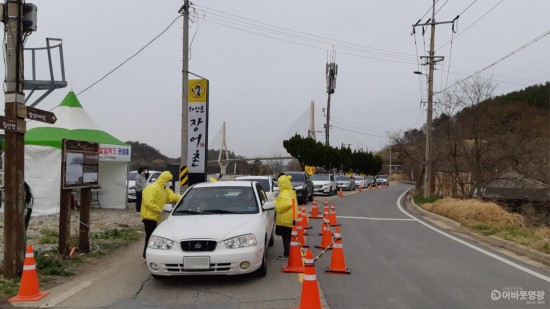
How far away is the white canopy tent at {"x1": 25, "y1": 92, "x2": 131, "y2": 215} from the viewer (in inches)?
631

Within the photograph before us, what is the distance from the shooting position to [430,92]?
28.6 metres

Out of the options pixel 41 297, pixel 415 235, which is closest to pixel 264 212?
pixel 41 297

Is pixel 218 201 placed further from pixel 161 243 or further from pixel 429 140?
pixel 429 140

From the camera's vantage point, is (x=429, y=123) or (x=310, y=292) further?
(x=429, y=123)

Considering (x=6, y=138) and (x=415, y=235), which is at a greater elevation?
(x=6, y=138)

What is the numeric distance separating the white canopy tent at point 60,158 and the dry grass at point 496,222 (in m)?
12.2

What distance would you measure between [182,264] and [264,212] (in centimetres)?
199

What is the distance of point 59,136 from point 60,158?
0.85m

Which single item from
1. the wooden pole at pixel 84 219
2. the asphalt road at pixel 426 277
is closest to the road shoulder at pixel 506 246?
the asphalt road at pixel 426 277

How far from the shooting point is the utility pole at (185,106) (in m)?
16.9

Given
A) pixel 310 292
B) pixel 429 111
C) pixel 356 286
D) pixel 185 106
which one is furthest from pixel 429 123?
pixel 310 292

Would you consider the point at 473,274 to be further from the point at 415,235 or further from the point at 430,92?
the point at 430,92

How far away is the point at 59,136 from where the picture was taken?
54.6 feet

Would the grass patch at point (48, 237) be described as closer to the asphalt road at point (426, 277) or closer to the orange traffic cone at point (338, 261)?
the asphalt road at point (426, 277)
